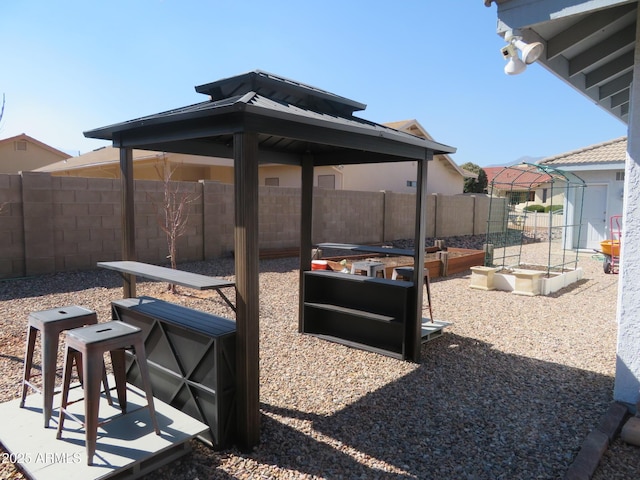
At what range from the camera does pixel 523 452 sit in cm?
309

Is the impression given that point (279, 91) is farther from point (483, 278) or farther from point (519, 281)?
point (519, 281)

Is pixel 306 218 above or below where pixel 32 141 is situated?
below

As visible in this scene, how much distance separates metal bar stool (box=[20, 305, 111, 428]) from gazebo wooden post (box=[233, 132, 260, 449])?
101 cm

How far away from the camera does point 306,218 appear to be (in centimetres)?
556

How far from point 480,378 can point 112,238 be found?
296 inches

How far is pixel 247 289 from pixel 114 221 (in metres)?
6.95

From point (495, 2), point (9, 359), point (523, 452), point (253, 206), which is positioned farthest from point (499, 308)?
point (9, 359)

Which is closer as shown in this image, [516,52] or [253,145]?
[253,145]

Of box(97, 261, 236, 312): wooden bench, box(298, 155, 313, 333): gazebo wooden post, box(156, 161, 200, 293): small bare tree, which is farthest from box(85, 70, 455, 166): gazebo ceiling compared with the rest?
Answer: box(156, 161, 200, 293): small bare tree

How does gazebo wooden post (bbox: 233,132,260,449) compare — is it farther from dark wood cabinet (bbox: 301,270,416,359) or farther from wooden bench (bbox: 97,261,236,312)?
dark wood cabinet (bbox: 301,270,416,359)

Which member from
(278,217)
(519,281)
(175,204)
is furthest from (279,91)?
(278,217)

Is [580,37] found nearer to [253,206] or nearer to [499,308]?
[253,206]

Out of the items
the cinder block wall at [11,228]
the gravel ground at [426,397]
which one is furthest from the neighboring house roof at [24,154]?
the gravel ground at [426,397]

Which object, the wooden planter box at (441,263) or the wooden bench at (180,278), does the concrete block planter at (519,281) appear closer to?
the wooden planter box at (441,263)
